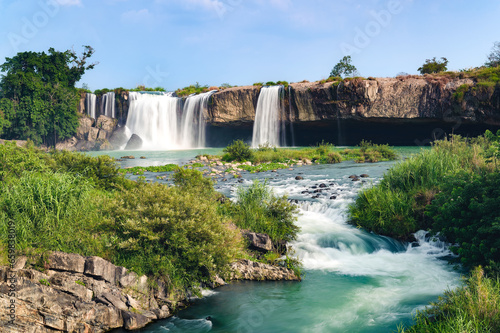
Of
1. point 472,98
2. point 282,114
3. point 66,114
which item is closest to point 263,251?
point 472,98

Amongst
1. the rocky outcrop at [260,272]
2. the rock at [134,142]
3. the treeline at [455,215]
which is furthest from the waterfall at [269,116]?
the rocky outcrop at [260,272]

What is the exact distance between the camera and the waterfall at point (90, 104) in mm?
54938

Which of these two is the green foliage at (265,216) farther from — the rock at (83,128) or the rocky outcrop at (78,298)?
the rock at (83,128)

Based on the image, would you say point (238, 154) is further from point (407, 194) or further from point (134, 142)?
point (134, 142)

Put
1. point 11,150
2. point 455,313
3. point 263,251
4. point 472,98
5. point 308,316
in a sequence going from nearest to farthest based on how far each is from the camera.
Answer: point 455,313
point 308,316
point 263,251
point 11,150
point 472,98

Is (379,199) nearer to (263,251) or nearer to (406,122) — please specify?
(263,251)

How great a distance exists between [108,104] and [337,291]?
5271cm

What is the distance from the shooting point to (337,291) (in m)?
6.91

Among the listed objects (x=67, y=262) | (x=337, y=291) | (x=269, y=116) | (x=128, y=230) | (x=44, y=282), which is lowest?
(x=337, y=291)

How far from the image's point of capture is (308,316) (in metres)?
6.05

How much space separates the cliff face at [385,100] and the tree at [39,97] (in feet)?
79.6

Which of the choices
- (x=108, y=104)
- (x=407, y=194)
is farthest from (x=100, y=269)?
(x=108, y=104)

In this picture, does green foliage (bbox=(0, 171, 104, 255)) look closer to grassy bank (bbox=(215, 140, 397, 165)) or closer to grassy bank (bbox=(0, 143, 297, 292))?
grassy bank (bbox=(0, 143, 297, 292))

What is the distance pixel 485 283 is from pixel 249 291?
3803 mm
